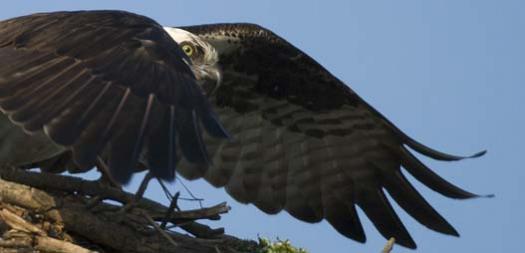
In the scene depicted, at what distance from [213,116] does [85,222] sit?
1.29m

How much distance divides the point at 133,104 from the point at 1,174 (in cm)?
167

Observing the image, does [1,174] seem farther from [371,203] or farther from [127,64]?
[371,203]

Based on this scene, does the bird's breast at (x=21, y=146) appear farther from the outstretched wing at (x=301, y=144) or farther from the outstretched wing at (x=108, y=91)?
the outstretched wing at (x=301, y=144)

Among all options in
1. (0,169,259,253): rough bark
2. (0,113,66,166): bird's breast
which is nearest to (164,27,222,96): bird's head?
(0,113,66,166): bird's breast

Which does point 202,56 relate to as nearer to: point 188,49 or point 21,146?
point 188,49

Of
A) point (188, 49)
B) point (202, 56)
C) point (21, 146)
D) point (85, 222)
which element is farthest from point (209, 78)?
point (85, 222)

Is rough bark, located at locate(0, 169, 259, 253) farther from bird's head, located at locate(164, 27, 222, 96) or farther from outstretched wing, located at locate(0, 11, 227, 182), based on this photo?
bird's head, located at locate(164, 27, 222, 96)

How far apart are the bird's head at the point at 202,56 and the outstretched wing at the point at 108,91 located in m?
1.39

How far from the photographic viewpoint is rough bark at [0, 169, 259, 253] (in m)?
9.82

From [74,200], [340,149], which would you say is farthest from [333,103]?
[74,200]

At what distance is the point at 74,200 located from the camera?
34.2ft

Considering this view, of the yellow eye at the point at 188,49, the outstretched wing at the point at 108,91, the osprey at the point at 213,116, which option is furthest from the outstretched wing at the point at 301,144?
the outstretched wing at the point at 108,91

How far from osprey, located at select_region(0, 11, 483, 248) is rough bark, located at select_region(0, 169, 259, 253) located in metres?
0.47

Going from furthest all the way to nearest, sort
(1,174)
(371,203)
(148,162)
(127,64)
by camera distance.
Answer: (371,203), (1,174), (127,64), (148,162)
